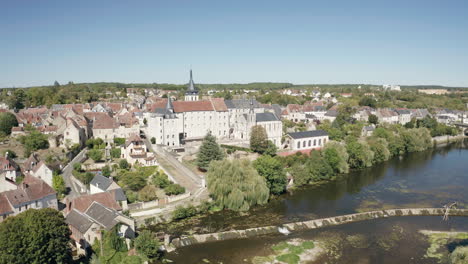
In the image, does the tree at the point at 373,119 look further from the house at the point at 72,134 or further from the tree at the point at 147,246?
the tree at the point at 147,246

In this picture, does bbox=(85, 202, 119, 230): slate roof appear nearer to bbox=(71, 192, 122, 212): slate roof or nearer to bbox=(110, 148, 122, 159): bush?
bbox=(71, 192, 122, 212): slate roof

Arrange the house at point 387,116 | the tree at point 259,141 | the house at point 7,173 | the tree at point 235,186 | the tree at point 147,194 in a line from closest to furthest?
1. the house at point 7,173
2. the tree at point 147,194
3. the tree at point 235,186
4. the tree at point 259,141
5. the house at point 387,116

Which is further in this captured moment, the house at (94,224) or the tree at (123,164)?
the tree at (123,164)

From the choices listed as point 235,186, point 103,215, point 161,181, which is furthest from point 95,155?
point 235,186

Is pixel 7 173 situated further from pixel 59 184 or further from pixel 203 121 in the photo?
pixel 203 121

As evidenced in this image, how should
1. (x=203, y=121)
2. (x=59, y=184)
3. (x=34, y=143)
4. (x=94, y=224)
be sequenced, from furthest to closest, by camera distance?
(x=203, y=121)
(x=34, y=143)
(x=59, y=184)
(x=94, y=224)

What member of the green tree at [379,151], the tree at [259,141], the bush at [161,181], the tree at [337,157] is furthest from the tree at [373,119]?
the bush at [161,181]
